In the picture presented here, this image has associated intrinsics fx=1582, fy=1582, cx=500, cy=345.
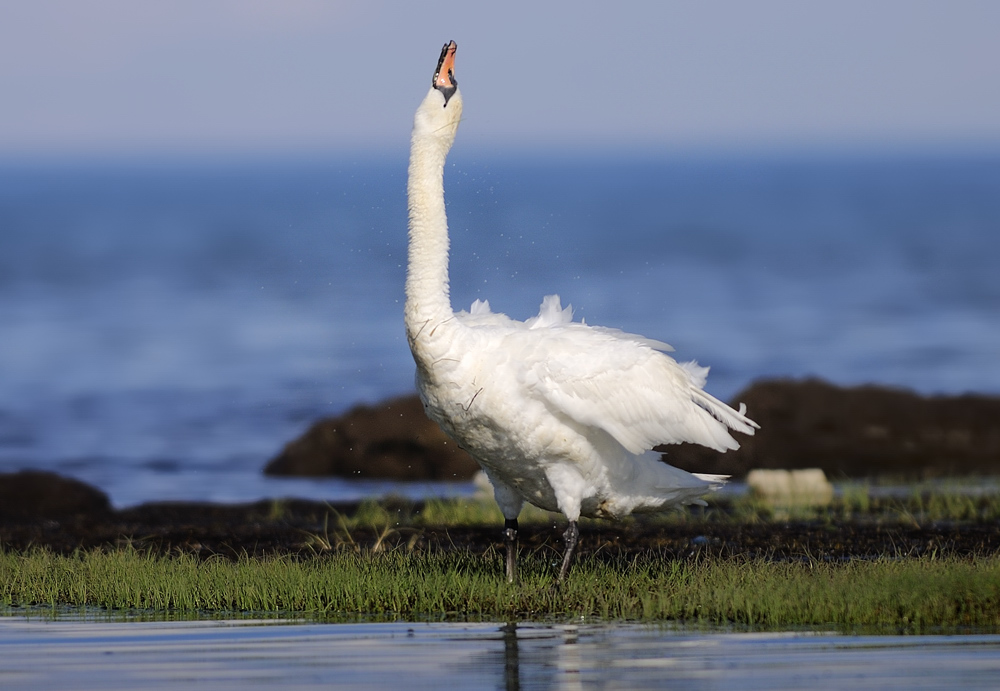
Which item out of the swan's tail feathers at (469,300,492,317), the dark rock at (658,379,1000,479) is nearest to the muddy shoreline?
the swan's tail feathers at (469,300,492,317)

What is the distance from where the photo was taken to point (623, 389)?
10234 millimetres

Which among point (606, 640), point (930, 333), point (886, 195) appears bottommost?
point (606, 640)

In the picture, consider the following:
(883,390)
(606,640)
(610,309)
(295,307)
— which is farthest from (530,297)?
(606,640)

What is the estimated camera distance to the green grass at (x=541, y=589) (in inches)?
364

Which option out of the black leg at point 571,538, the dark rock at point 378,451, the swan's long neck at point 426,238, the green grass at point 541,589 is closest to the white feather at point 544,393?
the swan's long neck at point 426,238

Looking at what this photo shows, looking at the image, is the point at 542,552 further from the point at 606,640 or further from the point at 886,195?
the point at 886,195

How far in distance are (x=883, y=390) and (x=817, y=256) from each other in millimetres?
54501

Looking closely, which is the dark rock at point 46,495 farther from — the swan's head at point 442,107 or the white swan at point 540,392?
the swan's head at point 442,107

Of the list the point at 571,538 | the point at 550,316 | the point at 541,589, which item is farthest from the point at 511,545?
the point at 550,316

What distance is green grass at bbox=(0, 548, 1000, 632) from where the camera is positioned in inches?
364

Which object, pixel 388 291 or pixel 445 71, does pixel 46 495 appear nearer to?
pixel 445 71

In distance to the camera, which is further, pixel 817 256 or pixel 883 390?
pixel 817 256

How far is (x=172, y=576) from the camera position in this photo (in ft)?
34.9

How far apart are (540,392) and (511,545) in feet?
4.57
